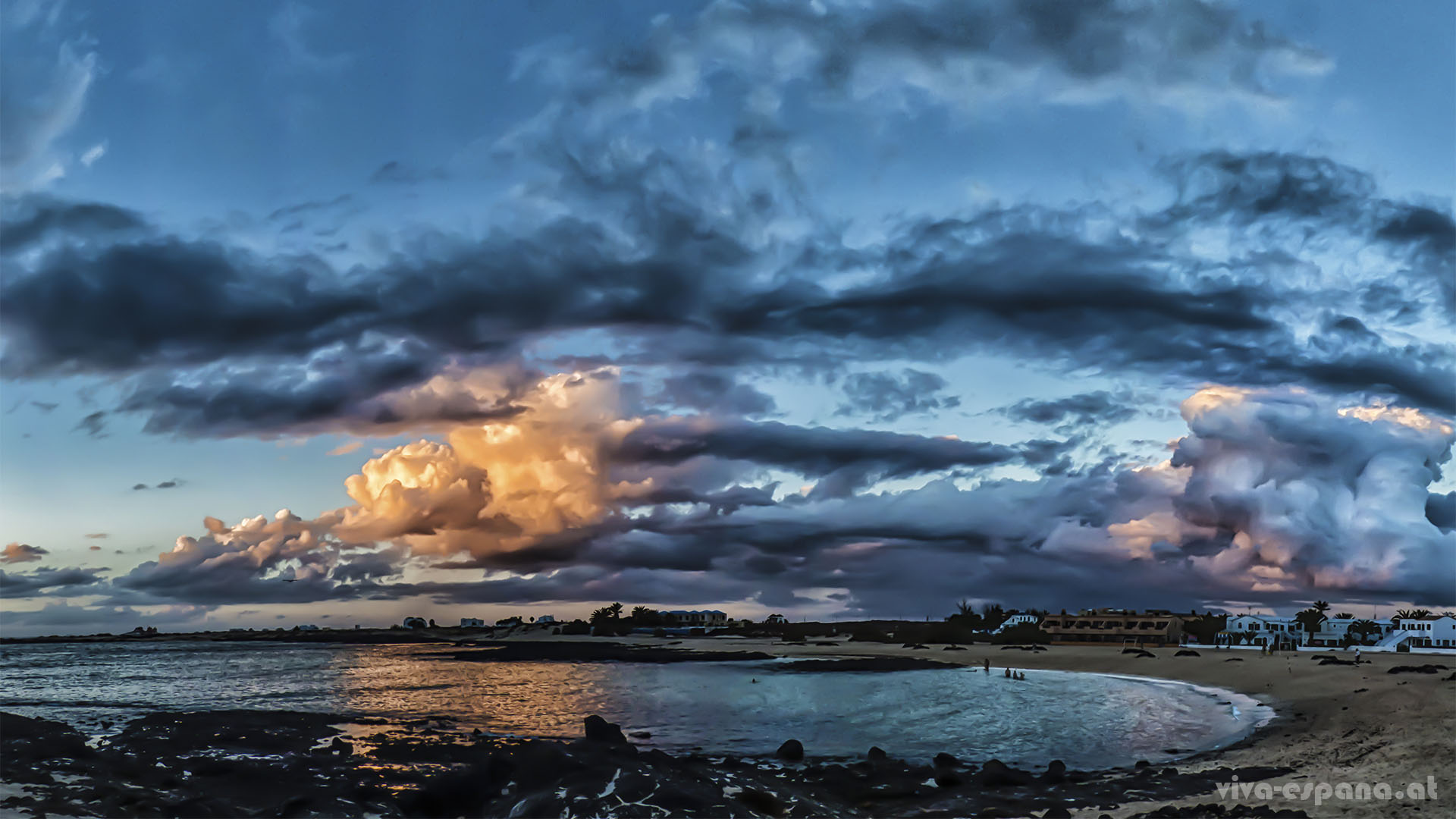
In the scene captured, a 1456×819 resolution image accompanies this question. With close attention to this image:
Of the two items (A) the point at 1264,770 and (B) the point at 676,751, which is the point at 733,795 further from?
(A) the point at 1264,770

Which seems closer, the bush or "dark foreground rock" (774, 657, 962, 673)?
"dark foreground rock" (774, 657, 962, 673)

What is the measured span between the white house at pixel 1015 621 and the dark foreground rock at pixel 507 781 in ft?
475

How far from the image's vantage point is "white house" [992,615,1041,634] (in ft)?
553

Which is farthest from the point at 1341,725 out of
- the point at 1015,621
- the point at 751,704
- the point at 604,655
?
the point at 1015,621

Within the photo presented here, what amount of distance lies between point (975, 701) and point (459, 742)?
3422cm

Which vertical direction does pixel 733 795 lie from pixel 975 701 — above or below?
above

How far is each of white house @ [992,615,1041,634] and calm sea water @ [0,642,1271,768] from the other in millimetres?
87633

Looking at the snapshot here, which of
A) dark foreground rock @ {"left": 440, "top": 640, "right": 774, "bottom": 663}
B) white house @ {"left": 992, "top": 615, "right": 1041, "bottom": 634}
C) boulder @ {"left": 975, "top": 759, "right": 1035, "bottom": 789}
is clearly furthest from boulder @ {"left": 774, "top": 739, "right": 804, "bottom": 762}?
white house @ {"left": 992, "top": 615, "right": 1041, "bottom": 634}

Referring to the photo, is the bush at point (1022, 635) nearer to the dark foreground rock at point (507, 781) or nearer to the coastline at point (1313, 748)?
the coastline at point (1313, 748)

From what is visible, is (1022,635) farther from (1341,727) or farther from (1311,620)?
(1341,727)

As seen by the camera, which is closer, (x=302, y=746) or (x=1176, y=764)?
(x=1176, y=764)

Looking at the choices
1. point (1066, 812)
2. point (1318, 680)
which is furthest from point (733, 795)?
point (1318, 680)

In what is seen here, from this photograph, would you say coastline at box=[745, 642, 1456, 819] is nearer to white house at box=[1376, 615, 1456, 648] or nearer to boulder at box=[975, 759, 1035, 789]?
boulder at box=[975, 759, 1035, 789]

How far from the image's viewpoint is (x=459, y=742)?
3684 cm
